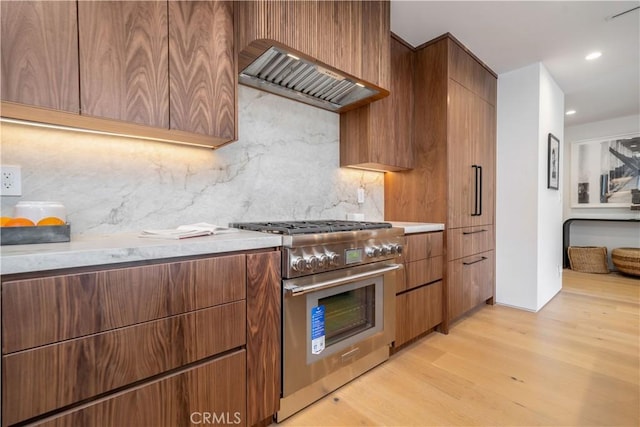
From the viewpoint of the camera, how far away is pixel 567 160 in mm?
5043

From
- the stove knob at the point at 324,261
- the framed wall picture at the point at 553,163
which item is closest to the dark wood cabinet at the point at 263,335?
the stove knob at the point at 324,261

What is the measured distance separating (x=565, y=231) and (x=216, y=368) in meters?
6.03

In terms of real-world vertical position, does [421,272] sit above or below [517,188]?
below

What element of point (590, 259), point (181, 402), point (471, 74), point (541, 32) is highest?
point (541, 32)

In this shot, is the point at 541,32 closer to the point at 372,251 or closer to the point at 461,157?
the point at 461,157

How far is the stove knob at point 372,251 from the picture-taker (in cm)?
168

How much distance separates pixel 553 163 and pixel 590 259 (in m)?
2.40

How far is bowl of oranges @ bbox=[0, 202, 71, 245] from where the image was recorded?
972 mm

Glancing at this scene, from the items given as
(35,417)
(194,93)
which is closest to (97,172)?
(194,93)

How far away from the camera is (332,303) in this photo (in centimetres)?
157

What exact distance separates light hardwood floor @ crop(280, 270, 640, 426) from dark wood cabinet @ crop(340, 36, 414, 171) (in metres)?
1.47

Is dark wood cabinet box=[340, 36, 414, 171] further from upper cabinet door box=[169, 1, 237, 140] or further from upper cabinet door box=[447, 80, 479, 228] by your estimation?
upper cabinet door box=[169, 1, 237, 140]

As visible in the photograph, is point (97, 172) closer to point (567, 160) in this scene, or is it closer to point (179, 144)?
point (179, 144)

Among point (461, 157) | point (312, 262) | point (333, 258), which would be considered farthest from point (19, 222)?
point (461, 157)
